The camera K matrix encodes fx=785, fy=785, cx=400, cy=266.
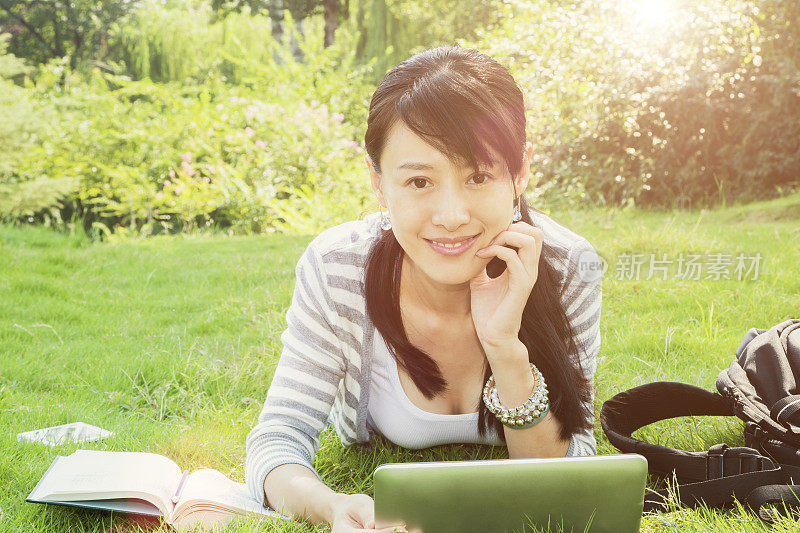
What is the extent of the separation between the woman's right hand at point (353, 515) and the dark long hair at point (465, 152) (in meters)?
0.51

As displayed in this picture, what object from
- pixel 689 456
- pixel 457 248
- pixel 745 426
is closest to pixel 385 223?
pixel 457 248

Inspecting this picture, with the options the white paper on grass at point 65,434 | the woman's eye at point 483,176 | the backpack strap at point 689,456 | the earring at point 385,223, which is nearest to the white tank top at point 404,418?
the earring at point 385,223

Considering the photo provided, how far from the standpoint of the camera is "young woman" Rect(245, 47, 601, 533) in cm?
196

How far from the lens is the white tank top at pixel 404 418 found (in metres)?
2.36

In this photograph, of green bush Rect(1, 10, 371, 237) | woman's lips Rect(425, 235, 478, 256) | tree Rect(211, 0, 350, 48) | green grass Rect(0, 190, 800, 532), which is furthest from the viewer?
tree Rect(211, 0, 350, 48)

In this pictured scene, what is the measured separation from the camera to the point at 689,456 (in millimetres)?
2316

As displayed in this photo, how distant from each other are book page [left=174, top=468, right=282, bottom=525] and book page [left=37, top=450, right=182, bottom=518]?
0.04 metres

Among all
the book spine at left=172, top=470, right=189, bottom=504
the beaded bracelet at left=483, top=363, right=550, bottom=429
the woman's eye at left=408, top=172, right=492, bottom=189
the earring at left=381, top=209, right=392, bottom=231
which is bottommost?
the book spine at left=172, top=470, right=189, bottom=504

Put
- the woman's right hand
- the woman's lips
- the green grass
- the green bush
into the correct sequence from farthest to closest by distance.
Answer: the green bush
the green grass
the woman's lips
the woman's right hand

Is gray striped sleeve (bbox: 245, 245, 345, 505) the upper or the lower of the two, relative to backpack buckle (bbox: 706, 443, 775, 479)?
upper

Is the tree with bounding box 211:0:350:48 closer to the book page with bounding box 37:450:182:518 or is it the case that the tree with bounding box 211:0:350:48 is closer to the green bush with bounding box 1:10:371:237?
the green bush with bounding box 1:10:371:237

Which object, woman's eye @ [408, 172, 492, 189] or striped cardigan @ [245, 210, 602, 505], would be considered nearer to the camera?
woman's eye @ [408, 172, 492, 189]

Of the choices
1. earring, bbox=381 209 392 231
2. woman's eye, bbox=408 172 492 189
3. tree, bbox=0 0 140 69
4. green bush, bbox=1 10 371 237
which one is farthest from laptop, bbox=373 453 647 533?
tree, bbox=0 0 140 69

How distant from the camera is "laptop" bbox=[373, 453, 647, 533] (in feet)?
5.38
